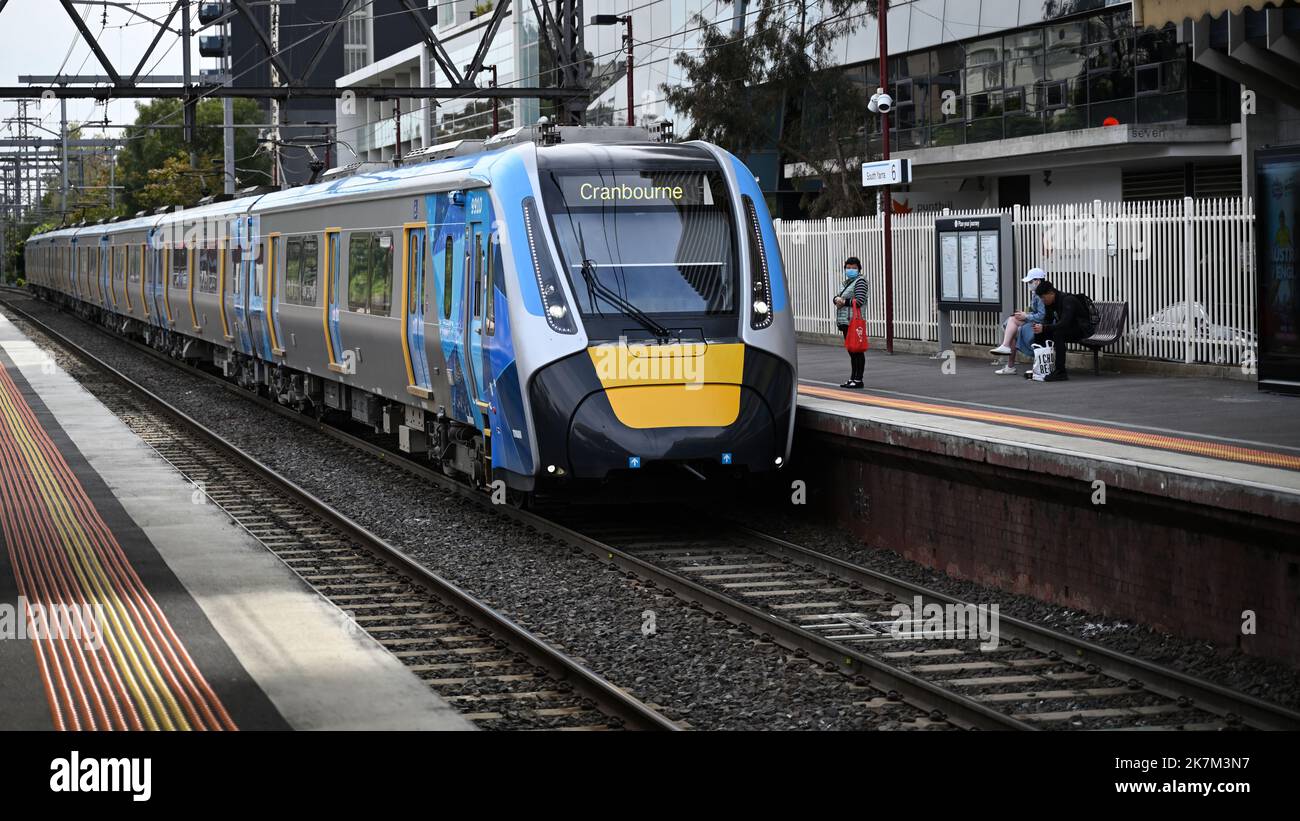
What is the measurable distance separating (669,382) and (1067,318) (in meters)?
7.85

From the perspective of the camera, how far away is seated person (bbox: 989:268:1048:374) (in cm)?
1978

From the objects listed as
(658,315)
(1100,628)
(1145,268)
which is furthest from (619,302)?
(1145,268)

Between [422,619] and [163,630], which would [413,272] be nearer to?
[422,619]

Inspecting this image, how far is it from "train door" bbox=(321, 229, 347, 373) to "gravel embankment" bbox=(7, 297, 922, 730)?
1125mm

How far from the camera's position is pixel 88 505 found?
15422mm

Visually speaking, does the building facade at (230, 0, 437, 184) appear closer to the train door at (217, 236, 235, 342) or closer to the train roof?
the train door at (217, 236, 235, 342)

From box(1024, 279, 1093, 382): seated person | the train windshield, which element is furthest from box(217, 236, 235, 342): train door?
the train windshield

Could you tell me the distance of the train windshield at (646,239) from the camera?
13344 mm

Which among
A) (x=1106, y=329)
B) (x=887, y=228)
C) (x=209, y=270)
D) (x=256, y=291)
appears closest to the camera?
(x=1106, y=329)

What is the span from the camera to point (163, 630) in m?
10.2

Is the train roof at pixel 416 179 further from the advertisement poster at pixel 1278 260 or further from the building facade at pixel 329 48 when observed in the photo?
the building facade at pixel 329 48
